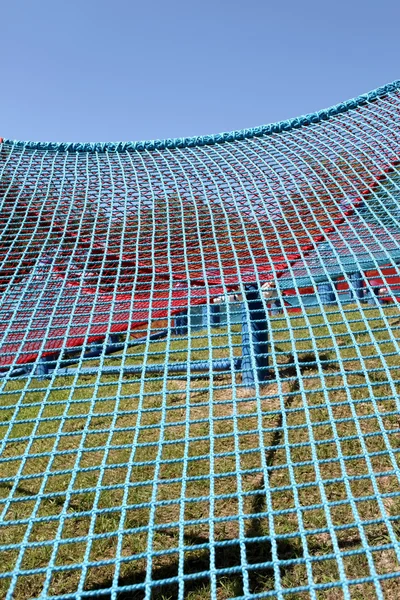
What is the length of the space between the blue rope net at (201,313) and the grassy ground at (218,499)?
1cm

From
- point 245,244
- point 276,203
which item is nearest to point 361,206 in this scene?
point 276,203

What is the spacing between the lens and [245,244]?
8.88 feet

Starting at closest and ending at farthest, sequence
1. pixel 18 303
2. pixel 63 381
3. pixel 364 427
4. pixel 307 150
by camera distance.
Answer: pixel 18 303 → pixel 364 427 → pixel 307 150 → pixel 63 381

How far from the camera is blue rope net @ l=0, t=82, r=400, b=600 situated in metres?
1.71

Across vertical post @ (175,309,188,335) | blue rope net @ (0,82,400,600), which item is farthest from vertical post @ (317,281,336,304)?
vertical post @ (175,309,188,335)

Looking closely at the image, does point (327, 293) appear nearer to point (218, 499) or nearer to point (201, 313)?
point (218, 499)

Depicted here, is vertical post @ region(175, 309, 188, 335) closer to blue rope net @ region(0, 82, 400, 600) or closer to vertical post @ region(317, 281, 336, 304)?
blue rope net @ region(0, 82, 400, 600)

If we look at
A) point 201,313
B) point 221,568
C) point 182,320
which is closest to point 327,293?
point 221,568

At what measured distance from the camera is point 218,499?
1.66 meters

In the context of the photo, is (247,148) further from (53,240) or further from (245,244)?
(53,240)

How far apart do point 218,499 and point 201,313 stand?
1.38 m

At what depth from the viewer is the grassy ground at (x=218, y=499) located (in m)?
1.22

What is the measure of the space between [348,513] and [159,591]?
73 centimetres

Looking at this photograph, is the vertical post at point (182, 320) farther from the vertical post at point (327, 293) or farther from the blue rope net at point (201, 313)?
the vertical post at point (327, 293)
